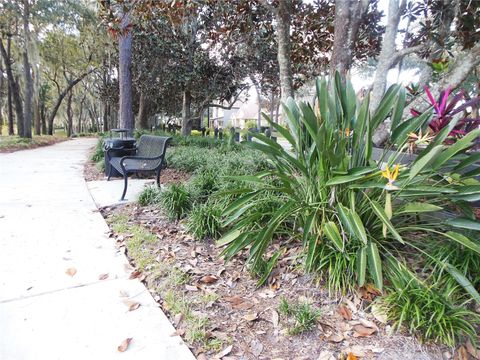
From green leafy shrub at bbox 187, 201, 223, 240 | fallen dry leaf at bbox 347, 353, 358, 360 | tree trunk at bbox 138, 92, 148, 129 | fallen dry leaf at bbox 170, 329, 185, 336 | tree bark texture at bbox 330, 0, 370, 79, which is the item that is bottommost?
fallen dry leaf at bbox 170, 329, 185, 336

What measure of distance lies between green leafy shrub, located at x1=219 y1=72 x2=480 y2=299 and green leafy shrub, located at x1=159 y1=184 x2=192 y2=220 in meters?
1.25

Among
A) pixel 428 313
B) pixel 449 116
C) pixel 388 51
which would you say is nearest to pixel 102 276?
pixel 428 313

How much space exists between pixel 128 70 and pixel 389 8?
23.2ft

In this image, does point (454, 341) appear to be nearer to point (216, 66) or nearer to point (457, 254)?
point (457, 254)

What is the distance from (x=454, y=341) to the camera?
1.73 metres

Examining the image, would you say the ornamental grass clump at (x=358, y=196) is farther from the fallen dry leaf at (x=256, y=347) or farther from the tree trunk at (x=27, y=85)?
the tree trunk at (x=27, y=85)

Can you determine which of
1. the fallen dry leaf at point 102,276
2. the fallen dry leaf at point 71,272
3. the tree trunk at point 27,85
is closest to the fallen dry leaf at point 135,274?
the fallen dry leaf at point 102,276

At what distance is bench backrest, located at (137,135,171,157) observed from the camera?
527 centimetres

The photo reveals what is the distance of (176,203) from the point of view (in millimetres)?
3762

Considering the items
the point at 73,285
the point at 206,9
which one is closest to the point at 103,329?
the point at 73,285

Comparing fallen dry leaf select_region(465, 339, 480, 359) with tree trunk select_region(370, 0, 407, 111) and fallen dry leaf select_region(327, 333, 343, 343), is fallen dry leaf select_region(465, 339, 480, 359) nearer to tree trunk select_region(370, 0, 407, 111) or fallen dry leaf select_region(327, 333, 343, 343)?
fallen dry leaf select_region(327, 333, 343, 343)

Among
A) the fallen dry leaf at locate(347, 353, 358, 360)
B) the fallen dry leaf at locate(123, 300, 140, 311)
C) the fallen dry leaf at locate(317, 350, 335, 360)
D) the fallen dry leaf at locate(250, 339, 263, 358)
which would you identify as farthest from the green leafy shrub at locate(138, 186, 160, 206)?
the fallen dry leaf at locate(347, 353, 358, 360)

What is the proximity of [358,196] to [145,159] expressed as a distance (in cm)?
375

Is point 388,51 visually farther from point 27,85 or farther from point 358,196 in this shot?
point 27,85
